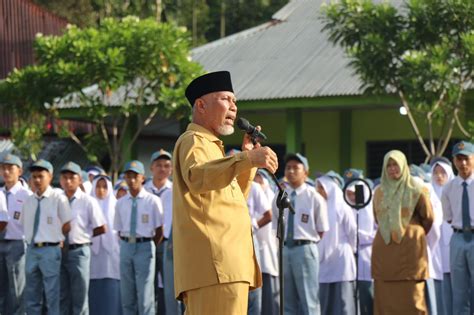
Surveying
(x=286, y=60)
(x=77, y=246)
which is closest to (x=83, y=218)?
(x=77, y=246)

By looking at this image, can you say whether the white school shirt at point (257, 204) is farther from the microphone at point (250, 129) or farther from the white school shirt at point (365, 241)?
the microphone at point (250, 129)

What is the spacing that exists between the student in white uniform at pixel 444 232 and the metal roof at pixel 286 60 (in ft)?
20.4

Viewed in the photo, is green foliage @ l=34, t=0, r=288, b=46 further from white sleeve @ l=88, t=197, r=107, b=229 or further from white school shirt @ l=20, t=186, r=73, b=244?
white school shirt @ l=20, t=186, r=73, b=244

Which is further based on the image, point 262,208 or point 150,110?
point 150,110

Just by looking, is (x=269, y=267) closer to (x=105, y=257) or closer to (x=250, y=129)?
(x=105, y=257)

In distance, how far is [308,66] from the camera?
865 inches

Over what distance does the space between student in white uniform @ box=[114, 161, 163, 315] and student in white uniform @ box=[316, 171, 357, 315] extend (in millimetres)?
1943

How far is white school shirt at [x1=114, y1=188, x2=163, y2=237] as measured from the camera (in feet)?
38.8

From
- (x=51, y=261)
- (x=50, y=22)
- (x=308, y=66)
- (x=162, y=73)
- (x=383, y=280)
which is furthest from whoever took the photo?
(x=50, y=22)

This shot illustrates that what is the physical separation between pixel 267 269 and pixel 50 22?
22052 mm

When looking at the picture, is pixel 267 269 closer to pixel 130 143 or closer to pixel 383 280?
pixel 383 280

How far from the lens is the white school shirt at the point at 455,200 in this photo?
10930 mm

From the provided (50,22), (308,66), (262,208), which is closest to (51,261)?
(262,208)

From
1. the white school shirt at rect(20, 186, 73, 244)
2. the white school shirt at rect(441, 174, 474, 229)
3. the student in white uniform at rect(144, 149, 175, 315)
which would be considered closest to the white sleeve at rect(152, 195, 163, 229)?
the student in white uniform at rect(144, 149, 175, 315)
